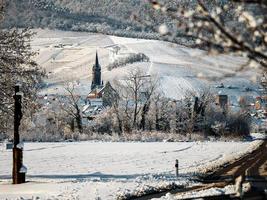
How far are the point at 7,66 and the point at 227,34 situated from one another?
80.2ft

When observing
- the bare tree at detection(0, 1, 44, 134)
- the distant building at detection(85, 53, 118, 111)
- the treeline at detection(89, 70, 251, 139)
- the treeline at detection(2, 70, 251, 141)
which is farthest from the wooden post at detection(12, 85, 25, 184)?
Result: the distant building at detection(85, 53, 118, 111)

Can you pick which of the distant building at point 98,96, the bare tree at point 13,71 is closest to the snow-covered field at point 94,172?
the bare tree at point 13,71

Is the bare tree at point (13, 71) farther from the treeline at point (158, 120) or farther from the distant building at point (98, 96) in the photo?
the distant building at point (98, 96)

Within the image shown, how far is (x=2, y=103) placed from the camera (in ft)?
92.8

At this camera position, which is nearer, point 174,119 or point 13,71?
point 13,71

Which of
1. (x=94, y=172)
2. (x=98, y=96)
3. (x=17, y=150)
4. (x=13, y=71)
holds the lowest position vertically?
(x=94, y=172)

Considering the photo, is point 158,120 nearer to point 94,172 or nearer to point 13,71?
point 94,172

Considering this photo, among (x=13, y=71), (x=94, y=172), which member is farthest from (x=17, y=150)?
(x=94, y=172)

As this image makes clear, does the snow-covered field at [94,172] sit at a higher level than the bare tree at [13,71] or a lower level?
lower

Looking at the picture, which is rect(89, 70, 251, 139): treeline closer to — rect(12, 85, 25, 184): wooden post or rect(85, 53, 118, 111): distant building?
rect(85, 53, 118, 111): distant building

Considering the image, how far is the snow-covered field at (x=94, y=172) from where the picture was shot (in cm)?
2220

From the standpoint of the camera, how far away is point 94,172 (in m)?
33.2

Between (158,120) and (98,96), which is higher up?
(98,96)

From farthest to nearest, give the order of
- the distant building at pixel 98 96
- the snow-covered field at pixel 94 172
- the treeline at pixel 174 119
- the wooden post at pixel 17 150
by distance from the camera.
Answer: the distant building at pixel 98 96
the treeline at pixel 174 119
the wooden post at pixel 17 150
the snow-covered field at pixel 94 172
